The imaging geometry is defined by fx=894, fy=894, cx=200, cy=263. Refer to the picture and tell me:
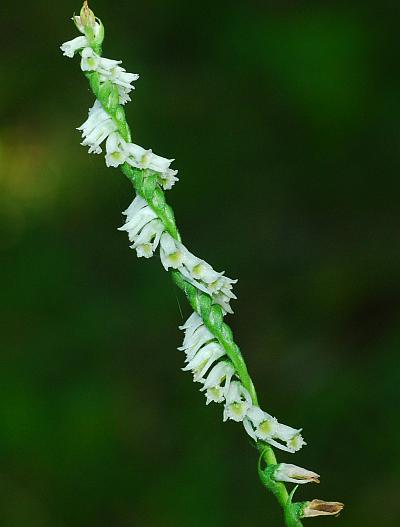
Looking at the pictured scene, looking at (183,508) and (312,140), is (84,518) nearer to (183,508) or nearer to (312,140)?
(183,508)

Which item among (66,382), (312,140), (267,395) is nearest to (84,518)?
(66,382)

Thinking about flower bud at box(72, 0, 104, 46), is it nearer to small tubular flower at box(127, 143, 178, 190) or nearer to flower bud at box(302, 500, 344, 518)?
small tubular flower at box(127, 143, 178, 190)

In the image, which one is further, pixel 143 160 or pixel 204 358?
pixel 204 358

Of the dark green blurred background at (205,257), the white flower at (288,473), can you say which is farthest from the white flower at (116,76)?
the dark green blurred background at (205,257)

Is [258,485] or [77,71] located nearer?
[258,485]

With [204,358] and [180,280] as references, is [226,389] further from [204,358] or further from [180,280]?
[180,280]

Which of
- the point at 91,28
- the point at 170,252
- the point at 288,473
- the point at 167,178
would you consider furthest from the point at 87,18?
the point at 288,473
